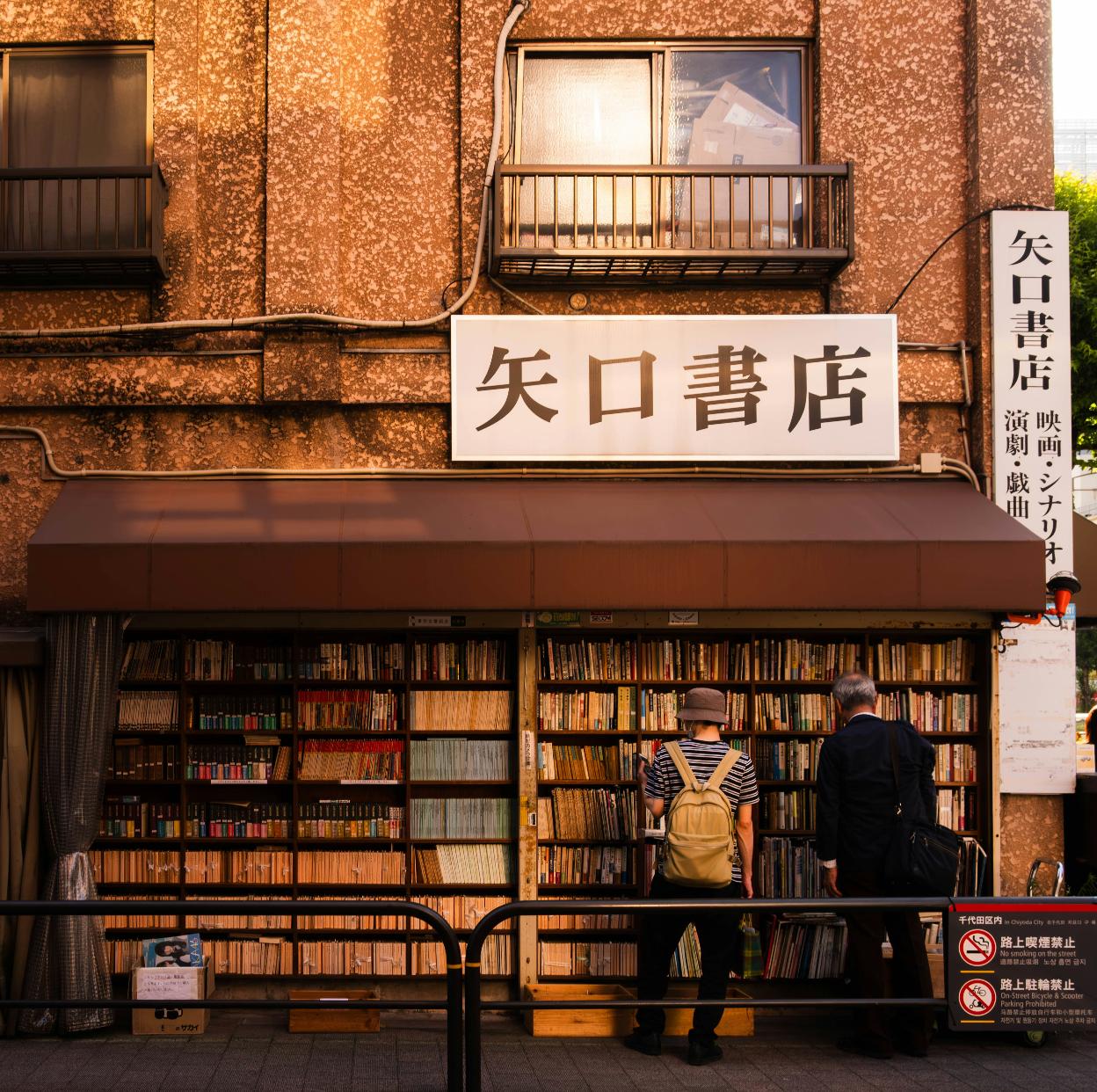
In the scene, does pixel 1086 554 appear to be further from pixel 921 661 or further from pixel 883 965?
pixel 883 965

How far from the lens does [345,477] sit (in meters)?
8.72

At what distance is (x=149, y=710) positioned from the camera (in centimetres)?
840

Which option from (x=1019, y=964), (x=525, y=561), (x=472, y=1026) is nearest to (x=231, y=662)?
(x=525, y=561)

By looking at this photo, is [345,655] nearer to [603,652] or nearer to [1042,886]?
[603,652]

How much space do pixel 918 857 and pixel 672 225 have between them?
4.92 m

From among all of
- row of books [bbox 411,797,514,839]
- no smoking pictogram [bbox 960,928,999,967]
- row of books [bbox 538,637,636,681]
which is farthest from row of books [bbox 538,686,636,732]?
no smoking pictogram [bbox 960,928,999,967]

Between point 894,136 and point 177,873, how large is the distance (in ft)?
25.9

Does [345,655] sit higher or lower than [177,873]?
→ higher

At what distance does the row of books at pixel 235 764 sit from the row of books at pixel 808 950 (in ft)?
12.4

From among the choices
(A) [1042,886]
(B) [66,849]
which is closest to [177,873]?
(B) [66,849]

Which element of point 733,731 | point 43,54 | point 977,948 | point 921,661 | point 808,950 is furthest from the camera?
point 43,54

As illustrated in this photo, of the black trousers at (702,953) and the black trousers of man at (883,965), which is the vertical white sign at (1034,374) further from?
the black trousers at (702,953)

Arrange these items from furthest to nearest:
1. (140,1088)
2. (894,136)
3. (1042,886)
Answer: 1. (894,136)
2. (1042,886)
3. (140,1088)

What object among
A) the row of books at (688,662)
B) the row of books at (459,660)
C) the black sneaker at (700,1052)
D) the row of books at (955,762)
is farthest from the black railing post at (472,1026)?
the row of books at (955,762)
